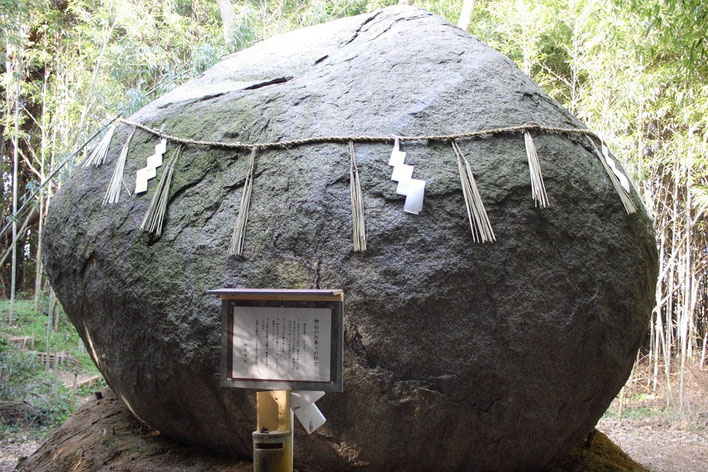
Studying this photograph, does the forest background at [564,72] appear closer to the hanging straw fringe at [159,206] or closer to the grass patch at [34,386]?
the grass patch at [34,386]

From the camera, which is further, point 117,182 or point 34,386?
point 34,386

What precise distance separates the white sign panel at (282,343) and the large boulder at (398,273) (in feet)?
1.25

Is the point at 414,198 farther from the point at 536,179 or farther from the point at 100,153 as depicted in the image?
the point at 100,153

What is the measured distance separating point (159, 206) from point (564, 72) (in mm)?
5484

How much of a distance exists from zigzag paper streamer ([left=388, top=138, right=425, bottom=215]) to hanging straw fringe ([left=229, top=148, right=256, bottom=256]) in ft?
1.63

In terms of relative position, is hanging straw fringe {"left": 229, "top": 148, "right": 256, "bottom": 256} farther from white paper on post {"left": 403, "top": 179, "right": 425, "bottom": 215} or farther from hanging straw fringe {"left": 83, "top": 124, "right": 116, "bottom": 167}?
hanging straw fringe {"left": 83, "top": 124, "right": 116, "bottom": 167}

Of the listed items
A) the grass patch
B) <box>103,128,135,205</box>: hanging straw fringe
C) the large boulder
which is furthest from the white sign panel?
the grass patch

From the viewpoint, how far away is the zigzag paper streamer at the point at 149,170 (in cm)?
222

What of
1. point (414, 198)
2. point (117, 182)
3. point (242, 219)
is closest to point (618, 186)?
point (414, 198)

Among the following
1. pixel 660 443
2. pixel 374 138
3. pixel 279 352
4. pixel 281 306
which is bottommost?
pixel 660 443

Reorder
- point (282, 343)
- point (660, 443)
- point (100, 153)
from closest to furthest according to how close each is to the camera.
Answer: point (282, 343)
point (100, 153)
point (660, 443)

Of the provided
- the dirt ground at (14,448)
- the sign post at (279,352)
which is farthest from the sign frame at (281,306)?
the dirt ground at (14,448)

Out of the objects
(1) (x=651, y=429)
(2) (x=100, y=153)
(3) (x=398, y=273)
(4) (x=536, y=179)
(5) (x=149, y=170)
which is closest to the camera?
(3) (x=398, y=273)

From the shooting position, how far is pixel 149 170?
225 cm
